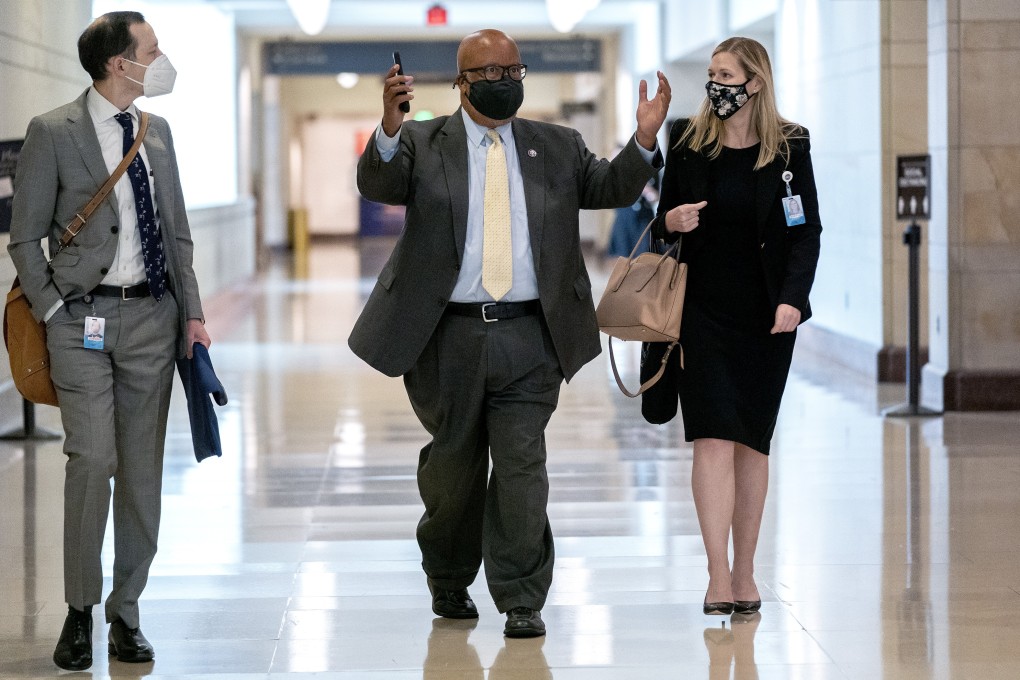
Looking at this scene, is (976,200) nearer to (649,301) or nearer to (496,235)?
(649,301)

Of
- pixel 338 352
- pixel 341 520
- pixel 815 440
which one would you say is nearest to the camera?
pixel 341 520

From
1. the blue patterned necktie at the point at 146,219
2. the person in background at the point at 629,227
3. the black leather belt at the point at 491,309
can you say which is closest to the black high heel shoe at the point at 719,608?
the black leather belt at the point at 491,309

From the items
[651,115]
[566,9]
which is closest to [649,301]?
[651,115]

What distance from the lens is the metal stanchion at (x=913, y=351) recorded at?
7.97 metres

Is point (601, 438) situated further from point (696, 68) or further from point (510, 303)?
point (696, 68)

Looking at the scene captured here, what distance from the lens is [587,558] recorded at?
4.88m

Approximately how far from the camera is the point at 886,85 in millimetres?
9664

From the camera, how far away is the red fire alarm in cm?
1906

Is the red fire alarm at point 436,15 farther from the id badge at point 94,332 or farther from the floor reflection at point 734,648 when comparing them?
the id badge at point 94,332

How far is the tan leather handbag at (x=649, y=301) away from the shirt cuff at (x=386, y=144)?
0.73 meters

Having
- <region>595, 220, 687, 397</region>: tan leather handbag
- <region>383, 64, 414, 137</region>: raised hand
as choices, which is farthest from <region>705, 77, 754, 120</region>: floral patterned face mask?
<region>383, 64, 414, 137</region>: raised hand

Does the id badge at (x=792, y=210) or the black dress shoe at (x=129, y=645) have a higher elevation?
the id badge at (x=792, y=210)

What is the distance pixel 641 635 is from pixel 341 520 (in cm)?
184

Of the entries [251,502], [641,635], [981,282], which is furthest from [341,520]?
[981,282]
